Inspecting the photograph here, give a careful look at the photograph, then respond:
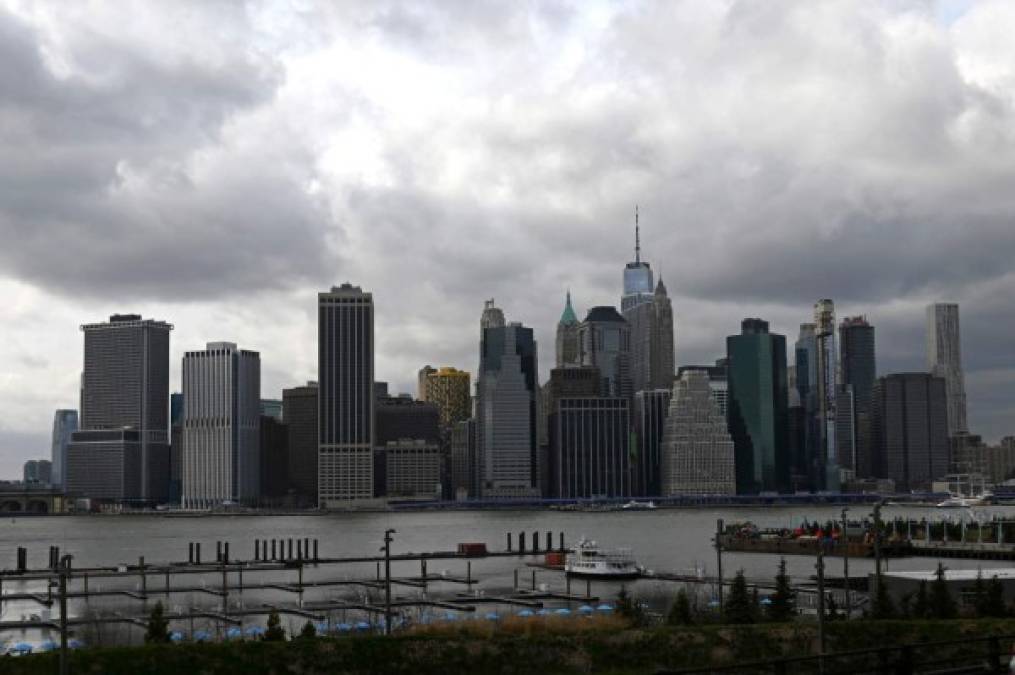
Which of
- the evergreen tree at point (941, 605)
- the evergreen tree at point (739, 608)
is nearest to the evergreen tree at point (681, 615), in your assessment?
the evergreen tree at point (739, 608)

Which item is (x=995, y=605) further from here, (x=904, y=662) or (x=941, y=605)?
(x=904, y=662)

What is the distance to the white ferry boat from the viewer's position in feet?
388

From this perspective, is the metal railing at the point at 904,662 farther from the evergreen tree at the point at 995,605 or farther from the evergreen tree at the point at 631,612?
the evergreen tree at the point at 631,612

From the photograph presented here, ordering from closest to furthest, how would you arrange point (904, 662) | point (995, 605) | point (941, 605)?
point (904, 662) < point (941, 605) < point (995, 605)

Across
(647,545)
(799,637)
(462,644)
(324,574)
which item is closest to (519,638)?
(462,644)

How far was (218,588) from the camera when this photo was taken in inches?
4235

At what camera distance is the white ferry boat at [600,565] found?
4658 inches

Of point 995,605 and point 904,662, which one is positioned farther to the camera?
point 995,605

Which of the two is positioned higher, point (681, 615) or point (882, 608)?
point (882, 608)

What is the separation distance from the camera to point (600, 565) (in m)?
120

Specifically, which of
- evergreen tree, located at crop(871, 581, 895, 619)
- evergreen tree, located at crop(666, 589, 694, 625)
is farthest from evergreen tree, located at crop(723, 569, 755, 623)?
evergreen tree, located at crop(871, 581, 895, 619)

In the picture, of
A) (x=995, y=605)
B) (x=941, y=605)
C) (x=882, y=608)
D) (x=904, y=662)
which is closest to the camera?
(x=904, y=662)

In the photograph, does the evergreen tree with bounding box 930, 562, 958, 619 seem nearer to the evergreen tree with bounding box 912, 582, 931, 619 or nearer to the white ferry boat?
the evergreen tree with bounding box 912, 582, 931, 619

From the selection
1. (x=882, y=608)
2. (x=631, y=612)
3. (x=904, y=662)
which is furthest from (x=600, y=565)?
(x=904, y=662)
